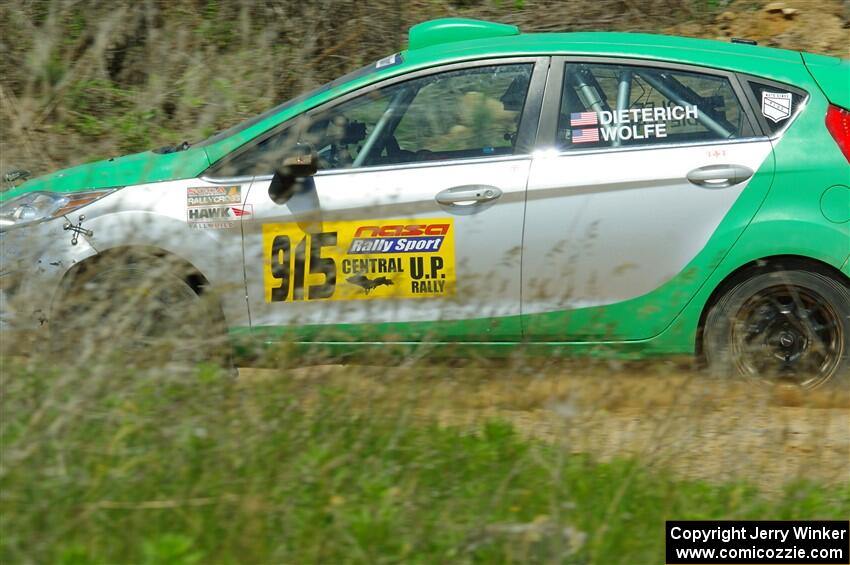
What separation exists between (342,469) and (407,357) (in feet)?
2.45

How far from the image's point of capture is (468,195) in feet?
17.4

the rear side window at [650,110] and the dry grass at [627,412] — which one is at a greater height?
the rear side window at [650,110]

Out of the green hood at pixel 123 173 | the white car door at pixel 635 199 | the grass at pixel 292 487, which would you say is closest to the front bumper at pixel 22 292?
the grass at pixel 292 487

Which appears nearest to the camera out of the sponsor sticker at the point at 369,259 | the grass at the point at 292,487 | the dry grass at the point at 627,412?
the grass at the point at 292,487

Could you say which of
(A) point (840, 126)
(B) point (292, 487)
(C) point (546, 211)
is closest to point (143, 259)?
(C) point (546, 211)

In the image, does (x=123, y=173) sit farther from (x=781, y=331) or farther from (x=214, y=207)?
(x=781, y=331)

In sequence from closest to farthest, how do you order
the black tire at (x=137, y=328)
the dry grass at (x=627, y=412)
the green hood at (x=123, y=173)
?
1. the black tire at (x=137, y=328)
2. the dry grass at (x=627, y=412)
3. the green hood at (x=123, y=173)

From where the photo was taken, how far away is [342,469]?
3666 millimetres

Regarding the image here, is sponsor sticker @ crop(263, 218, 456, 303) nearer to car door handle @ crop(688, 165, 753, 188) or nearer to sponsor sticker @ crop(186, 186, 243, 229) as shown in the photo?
sponsor sticker @ crop(186, 186, 243, 229)

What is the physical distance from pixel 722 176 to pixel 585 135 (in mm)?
664

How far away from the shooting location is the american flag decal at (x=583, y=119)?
538cm

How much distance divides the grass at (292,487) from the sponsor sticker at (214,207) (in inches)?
63.2

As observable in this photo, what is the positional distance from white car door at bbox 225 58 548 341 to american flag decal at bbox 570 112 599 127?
0.60ft

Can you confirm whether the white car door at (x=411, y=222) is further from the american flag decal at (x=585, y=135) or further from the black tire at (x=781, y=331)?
the black tire at (x=781, y=331)
